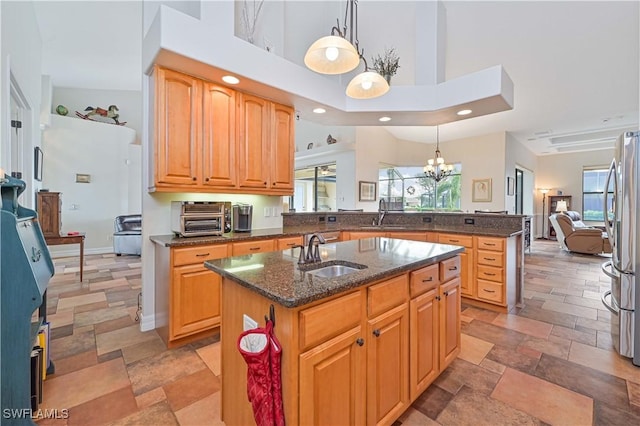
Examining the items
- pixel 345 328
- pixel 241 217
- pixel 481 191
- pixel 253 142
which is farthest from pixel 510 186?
pixel 345 328

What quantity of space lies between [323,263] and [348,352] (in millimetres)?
547

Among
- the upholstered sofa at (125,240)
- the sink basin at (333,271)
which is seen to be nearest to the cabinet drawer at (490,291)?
the sink basin at (333,271)

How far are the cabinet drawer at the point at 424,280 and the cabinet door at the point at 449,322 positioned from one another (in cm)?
14

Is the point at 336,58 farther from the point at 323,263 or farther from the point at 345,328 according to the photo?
the point at 345,328

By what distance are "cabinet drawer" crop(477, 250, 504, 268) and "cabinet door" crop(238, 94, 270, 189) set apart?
2649 mm

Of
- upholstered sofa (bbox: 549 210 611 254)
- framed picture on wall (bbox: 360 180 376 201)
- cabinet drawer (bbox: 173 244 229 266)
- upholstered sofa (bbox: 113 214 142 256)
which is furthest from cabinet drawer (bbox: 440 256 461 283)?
upholstered sofa (bbox: 549 210 611 254)

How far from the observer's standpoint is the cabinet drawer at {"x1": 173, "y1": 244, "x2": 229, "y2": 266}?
7.88 ft

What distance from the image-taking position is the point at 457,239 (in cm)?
361

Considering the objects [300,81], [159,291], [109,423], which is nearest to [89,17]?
[300,81]

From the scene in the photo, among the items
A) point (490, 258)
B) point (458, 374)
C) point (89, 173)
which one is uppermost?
point (89, 173)

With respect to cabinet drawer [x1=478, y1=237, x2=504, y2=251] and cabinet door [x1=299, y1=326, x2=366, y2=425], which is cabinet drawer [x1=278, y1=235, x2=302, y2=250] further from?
cabinet drawer [x1=478, y1=237, x2=504, y2=251]

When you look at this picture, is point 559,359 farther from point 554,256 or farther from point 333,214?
point 554,256

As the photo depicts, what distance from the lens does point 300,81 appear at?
315 centimetres

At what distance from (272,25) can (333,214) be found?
2.67 metres
